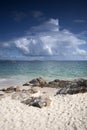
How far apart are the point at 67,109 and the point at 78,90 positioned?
4.03 m

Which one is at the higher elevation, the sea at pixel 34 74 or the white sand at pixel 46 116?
the white sand at pixel 46 116

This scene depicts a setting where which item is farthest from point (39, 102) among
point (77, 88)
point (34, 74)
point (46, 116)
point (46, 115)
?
point (34, 74)

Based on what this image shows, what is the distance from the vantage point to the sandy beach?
901 cm

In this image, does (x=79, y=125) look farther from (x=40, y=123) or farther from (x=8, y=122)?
(x=8, y=122)

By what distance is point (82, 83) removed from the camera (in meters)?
15.6

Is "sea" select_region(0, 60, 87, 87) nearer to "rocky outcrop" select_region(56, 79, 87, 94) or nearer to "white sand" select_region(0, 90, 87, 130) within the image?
"rocky outcrop" select_region(56, 79, 87, 94)

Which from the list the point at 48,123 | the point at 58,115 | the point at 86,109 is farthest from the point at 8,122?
the point at 86,109

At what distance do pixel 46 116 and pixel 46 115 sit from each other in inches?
5.3

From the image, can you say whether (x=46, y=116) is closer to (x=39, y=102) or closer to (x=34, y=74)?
(x=39, y=102)

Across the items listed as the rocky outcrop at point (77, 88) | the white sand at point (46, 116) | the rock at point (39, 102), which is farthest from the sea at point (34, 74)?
the white sand at point (46, 116)

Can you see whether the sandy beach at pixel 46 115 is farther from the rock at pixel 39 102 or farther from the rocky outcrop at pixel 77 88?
the rocky outcrop at pixel 77 88

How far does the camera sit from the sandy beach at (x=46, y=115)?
9008 millimetres

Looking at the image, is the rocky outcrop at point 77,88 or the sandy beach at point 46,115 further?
the rocky outcrop at point 77,88

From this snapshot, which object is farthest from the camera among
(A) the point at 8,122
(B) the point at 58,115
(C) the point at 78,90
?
(C) the point at 78,90
